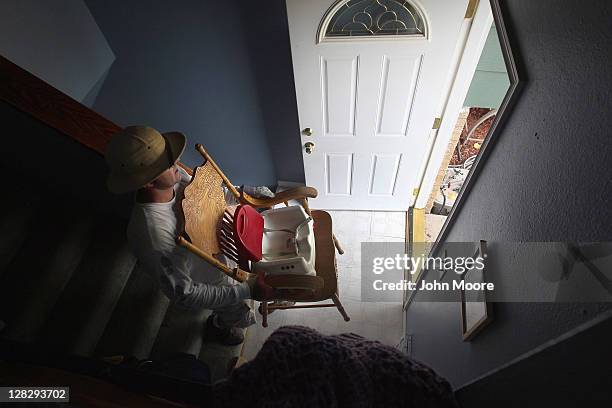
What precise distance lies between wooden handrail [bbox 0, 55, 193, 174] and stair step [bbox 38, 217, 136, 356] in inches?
27.4

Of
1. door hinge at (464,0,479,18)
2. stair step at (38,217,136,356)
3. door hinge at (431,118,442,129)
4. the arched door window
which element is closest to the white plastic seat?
stair step at (38,217,136,356)

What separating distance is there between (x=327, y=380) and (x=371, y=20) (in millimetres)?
1865

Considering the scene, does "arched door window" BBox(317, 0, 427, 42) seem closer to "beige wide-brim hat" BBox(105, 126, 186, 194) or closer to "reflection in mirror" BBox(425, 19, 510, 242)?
"reflection in mirror" BBox(425, 19, 510, 242)

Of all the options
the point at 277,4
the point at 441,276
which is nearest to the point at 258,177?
the point at 277,4

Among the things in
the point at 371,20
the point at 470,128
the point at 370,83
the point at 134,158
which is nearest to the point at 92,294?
the point at 134,158

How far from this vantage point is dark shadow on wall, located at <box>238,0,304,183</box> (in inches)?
77.2

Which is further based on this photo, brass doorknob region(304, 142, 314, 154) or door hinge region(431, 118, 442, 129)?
brass doorknob region(304, 142, 314, 154)

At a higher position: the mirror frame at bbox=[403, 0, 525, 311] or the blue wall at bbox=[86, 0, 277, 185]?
the blue wall at bbox=[86, 0, 277, 185]

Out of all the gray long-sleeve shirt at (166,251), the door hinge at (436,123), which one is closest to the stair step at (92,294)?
the gray long-sleeve shirt at (166,251)

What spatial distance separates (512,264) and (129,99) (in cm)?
201

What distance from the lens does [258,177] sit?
10.0 feet

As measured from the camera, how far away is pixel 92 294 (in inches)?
72.0

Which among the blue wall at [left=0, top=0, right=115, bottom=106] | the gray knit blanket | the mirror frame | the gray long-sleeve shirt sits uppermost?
the blue wall at [left=0, top=0, right=115, bottom=106]

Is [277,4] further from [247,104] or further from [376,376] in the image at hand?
[376,376]
